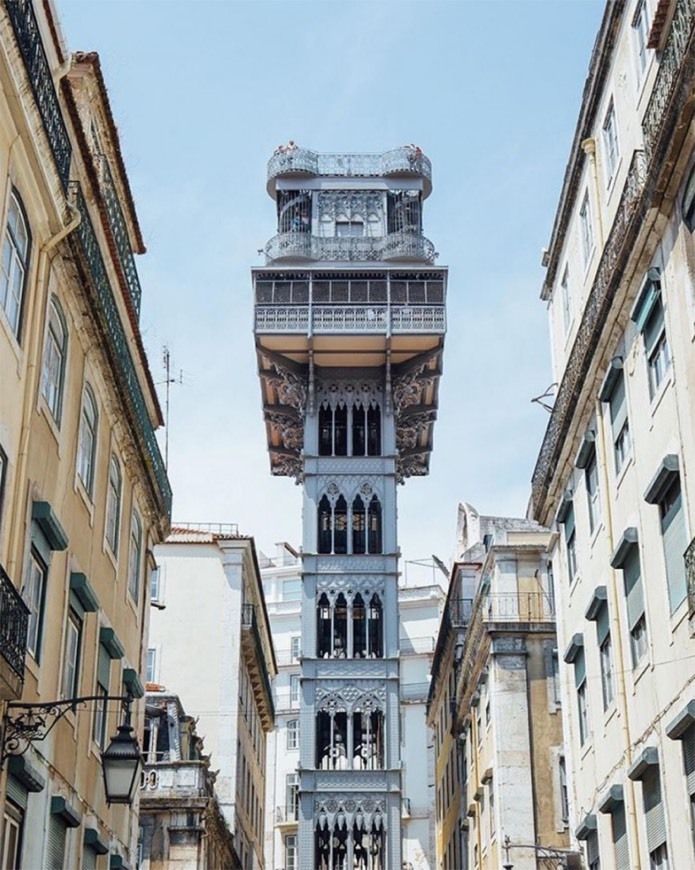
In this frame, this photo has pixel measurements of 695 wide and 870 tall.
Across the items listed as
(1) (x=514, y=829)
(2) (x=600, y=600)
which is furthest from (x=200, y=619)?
(2) (x=600, y=600)

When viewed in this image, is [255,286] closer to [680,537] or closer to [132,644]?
[132,644]

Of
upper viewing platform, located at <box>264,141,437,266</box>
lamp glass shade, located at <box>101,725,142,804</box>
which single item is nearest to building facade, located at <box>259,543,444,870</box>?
upper viewing platform, located at <box>264,141,437,266</box>

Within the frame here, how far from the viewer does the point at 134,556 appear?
24.4 metres

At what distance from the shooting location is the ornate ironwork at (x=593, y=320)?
731 inches

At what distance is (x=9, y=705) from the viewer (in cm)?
1419

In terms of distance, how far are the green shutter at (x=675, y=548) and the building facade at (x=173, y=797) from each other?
19870mm

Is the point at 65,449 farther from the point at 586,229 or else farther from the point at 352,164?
the point at 352,164

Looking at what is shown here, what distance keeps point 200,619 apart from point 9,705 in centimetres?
3161

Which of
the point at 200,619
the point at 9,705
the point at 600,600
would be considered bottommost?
the point at 9,705

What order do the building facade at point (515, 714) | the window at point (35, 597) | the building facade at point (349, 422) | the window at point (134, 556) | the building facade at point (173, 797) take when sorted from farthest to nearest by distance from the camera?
the building facade at point (349, 422), the building facade at point (173, 797), the building facade at point (515, 714), the window at point (134, 556), the window at point (35, 597)

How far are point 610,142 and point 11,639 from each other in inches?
539

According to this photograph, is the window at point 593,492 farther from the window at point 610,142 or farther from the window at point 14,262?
the window at point 14,262

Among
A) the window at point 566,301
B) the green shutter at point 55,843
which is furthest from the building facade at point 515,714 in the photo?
the green shutter at point 55,843

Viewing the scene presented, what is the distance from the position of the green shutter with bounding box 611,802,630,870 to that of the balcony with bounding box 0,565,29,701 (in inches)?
398
